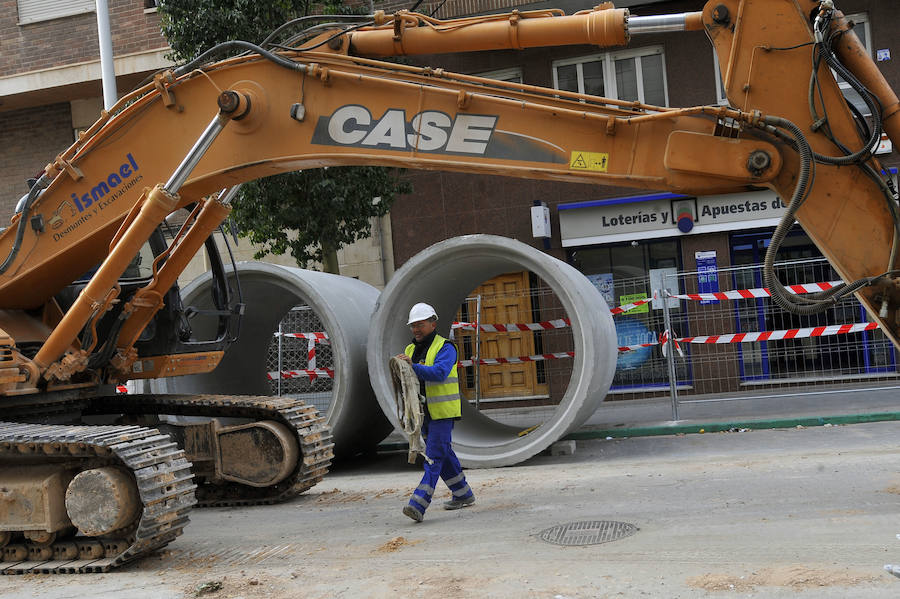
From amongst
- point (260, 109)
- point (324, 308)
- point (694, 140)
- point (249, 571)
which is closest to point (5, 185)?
point (324, 308)

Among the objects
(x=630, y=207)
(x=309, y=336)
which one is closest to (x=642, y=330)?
(x=630, y=207)

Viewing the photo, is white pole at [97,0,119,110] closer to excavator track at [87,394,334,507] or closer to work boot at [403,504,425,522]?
excavator track at [87,394,334,507]

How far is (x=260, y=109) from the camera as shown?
696 centimetres

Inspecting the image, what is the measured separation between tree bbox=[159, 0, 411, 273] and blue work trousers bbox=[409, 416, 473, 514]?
22.8 ft

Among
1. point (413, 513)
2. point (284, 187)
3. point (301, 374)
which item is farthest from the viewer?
point (284, 187)

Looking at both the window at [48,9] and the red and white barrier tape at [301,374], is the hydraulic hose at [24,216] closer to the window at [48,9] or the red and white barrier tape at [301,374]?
the red and white barrier tape at [301,374]

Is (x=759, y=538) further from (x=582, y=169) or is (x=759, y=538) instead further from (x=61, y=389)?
(x=61, y=389)

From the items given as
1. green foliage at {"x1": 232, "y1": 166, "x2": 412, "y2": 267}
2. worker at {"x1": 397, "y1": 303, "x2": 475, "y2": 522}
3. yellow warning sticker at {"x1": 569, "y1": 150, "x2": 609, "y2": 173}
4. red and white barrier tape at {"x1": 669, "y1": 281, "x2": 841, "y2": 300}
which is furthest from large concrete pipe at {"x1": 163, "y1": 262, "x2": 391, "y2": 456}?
yellow warning sticker at {"x1": 569, "y1": 150, "x2": 609, "y2": 173}

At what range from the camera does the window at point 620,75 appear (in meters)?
16.5

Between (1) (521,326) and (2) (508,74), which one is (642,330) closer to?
(1) (521,326)

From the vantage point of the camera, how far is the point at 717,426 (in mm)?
A: 11617

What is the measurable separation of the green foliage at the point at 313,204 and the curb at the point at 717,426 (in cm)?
511

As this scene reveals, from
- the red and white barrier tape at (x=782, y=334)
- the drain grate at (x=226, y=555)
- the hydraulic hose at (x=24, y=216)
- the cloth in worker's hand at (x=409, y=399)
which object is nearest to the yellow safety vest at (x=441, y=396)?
the cloth in worker's hand at (x=409, y=399)

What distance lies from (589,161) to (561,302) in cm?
413
